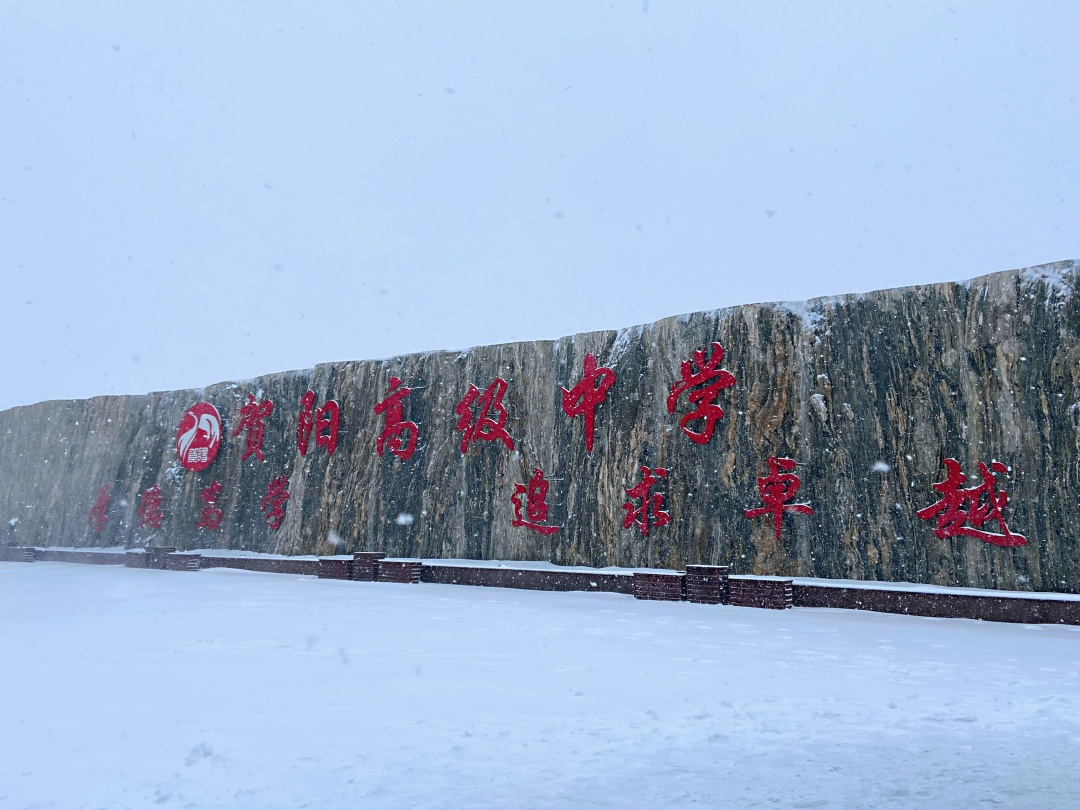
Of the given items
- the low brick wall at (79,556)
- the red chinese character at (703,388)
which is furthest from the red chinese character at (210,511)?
the red chinese character at (703,388)

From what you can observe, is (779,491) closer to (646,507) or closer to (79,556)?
(646,507)

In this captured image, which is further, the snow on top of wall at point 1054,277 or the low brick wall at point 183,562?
the low brick wall at point 183,562

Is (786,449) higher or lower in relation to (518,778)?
higher

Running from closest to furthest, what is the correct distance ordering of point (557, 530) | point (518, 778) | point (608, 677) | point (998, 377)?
point (518, 778) → point (608, 677) → point (998, 377) → point (557, 530)

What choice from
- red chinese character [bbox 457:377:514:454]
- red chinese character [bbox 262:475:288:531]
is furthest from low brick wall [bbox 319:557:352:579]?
red chinese character [bbox 457:377:514:454]

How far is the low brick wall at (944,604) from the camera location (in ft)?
22.4

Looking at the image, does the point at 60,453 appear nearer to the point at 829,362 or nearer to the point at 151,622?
the point at 151,622

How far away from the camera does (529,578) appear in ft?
32.2

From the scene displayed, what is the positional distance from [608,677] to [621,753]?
1.38 metres

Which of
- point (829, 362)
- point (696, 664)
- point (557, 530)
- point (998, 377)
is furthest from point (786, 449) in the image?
point (696, 664)

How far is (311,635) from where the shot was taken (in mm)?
6043

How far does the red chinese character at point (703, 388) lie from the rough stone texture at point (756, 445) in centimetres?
10

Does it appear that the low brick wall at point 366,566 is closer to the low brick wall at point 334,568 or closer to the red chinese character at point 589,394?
the low brick wall at point 334,568

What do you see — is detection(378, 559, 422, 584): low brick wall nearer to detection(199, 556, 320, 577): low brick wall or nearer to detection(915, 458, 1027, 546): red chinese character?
detection(199, 556, 320, 577): low brick wall
